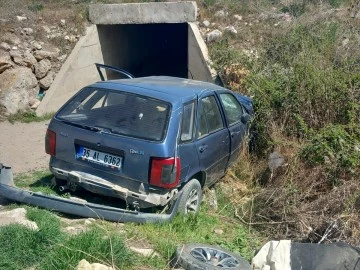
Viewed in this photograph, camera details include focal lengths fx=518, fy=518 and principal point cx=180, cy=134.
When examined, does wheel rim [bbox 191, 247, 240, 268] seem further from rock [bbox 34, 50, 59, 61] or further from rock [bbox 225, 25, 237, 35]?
rock [bbox 225, 25, 237, 35]

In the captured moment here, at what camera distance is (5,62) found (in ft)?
38.7

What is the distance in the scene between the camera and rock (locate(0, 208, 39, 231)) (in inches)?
189

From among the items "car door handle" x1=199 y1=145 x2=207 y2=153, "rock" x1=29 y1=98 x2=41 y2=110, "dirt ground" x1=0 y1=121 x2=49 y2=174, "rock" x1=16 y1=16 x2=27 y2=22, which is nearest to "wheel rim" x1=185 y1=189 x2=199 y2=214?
"car door handle" x1=199 y1=145 x2=207 y2=153

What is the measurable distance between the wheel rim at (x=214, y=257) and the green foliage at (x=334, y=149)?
2.21 meters

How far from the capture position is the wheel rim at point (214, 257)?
449cm

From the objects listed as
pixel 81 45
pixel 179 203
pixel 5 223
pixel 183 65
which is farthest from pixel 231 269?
pixel 183 65

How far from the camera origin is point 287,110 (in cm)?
771

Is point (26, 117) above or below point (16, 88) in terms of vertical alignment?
below

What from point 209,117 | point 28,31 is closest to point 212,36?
point 28,31

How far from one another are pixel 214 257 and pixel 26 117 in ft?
26.6

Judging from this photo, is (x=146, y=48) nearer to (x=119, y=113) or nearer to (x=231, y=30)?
(x=231, y=30)

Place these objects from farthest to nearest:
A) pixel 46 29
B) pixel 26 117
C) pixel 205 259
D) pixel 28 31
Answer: pixel 46 29, pixel 28 31, pixel 26 117, pixel 205 259

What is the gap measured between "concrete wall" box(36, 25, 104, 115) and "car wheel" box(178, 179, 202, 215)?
6919 millimetres

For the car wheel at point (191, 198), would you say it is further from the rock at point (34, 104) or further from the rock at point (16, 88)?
the rock at point (34, 104)
